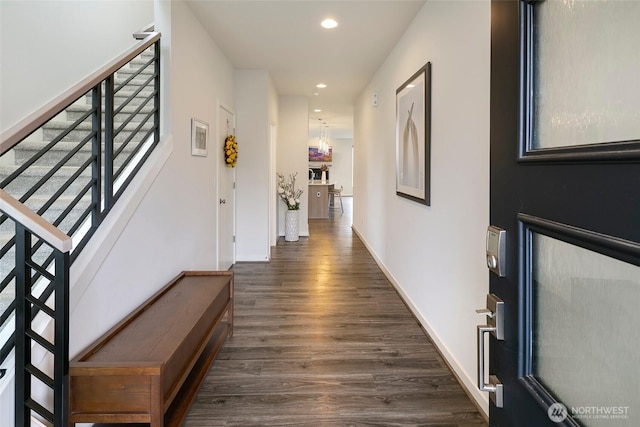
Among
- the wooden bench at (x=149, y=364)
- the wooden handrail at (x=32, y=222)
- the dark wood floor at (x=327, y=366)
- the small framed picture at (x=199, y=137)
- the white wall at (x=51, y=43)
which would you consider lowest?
the dark wood floor at (x=327, y=366)

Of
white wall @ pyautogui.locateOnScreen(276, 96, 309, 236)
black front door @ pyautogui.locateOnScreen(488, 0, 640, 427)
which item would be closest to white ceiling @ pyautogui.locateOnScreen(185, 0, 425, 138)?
white wall @ pyautogui.locateOnScreen(276, 96, 309, 236)

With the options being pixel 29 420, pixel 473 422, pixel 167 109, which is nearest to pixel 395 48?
pixel 167 109

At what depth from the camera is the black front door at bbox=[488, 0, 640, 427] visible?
56 cm

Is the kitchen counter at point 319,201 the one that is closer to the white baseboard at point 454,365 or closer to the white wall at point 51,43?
the white baseboard at point 454,365

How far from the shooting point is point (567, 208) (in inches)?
25.2

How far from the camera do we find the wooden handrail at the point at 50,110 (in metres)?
1.36

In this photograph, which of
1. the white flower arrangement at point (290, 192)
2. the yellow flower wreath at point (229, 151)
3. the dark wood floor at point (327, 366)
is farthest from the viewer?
the white flower arrangement at point (290, 192)

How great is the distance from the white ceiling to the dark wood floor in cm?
271

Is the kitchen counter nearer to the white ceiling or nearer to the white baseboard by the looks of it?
the white ceiling

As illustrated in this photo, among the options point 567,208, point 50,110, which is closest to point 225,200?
point 50,110

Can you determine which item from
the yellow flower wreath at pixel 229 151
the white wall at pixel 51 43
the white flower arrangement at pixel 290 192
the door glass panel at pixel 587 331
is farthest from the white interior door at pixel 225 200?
the door glass panel at pixel 587 331

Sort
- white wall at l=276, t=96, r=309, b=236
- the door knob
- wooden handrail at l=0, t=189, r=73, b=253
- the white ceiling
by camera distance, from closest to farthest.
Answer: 1. the door knob
2. wooden handrail at l=0, t=189, r=73, b=253
3. the white ceiling
4. white wall at l=276, t=96, r=309, b=236

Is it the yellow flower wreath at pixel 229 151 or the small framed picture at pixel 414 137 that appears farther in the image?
the yellow flower wreath at pixel 229 151

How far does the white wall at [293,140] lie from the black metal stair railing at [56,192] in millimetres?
3716
